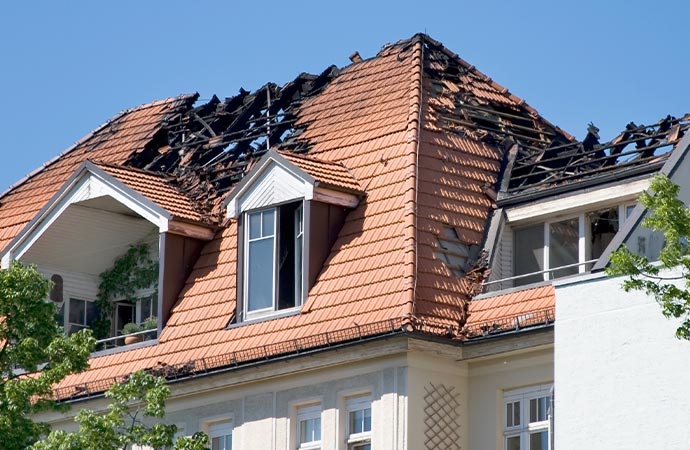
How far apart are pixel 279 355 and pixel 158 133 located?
10.3m

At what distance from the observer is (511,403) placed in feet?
124

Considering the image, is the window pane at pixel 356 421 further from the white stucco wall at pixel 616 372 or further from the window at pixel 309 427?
the white stucco wall at pixel 616 372

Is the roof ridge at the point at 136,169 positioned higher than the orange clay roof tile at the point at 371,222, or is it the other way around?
the roof ridge at the point at 136,169

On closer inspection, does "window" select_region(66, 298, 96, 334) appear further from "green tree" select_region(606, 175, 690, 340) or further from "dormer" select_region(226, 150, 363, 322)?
"green tree" select_region(606, 175, 690, 340)

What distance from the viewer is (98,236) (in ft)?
148

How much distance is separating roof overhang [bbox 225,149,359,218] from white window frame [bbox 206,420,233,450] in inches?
149

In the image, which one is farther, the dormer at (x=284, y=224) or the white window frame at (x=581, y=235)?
the dormer at (x=284, y=224)

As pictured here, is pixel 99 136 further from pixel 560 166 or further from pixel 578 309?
pixel 578 309

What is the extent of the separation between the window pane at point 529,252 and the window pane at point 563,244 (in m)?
0.24

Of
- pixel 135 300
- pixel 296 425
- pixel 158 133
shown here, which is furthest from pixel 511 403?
pixel 158 133

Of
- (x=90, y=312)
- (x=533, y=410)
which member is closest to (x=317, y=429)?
(x=533, y=410)

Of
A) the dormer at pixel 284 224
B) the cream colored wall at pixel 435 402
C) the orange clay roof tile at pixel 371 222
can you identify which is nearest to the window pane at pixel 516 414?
the cream colored wall at pixel 435 402

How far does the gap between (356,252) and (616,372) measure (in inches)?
376

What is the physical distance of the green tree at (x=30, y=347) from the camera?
119 ft
